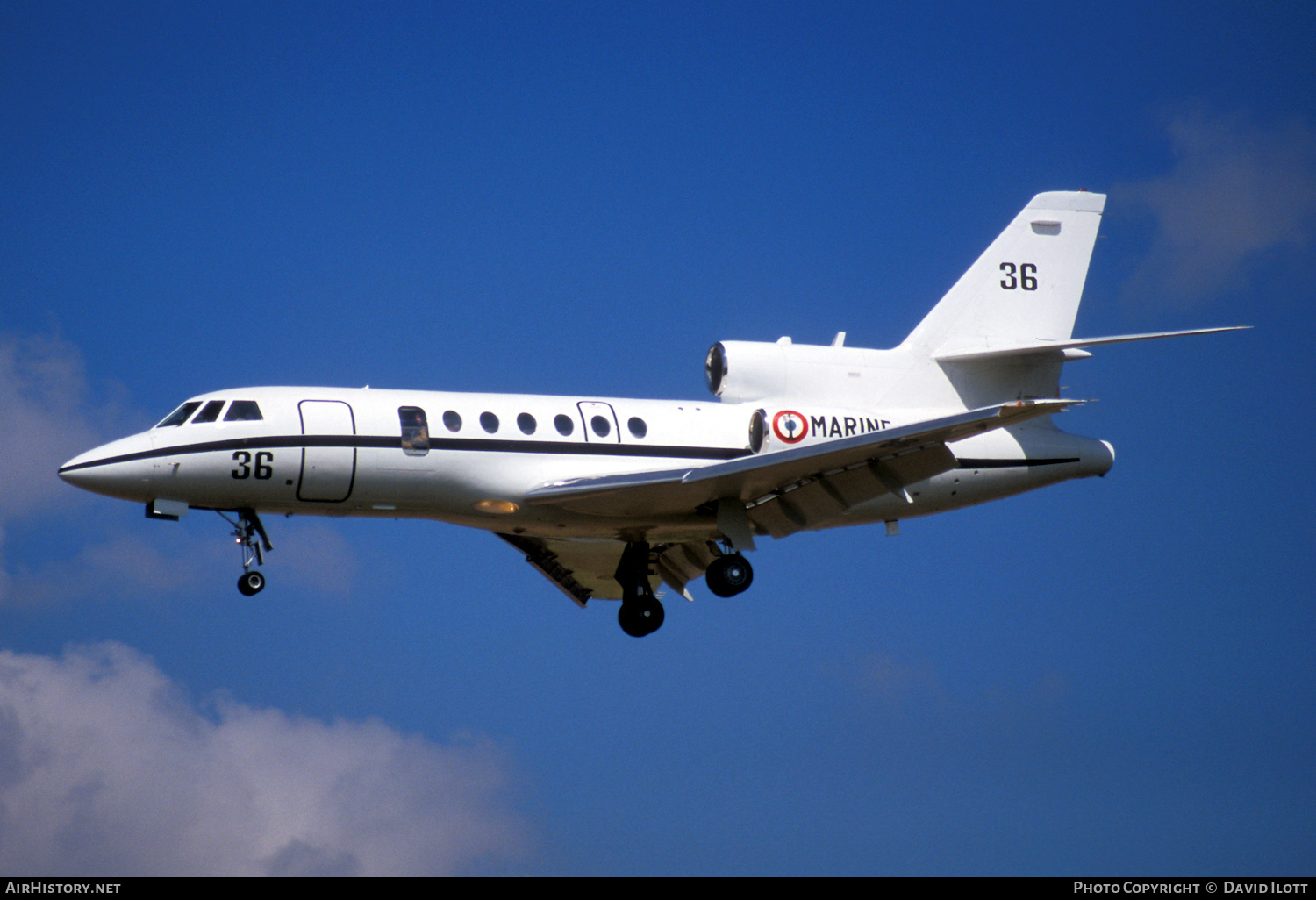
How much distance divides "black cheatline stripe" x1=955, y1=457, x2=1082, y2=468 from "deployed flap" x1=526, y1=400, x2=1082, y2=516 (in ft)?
7.44

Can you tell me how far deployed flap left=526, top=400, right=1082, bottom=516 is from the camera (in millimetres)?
23594

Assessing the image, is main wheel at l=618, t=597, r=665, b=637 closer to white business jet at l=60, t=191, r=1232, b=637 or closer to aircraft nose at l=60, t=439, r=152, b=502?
white business jet at l=60, t=191, r=1232, b=637

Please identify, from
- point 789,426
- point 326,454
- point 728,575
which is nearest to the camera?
point 326,454

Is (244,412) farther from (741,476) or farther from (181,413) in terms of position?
(741,476)

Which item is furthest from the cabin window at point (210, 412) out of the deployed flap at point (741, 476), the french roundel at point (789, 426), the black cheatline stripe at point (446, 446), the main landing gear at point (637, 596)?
the french roundel at point (789, 426)

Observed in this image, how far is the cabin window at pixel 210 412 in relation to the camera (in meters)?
23.9

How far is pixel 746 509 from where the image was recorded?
26.2 m

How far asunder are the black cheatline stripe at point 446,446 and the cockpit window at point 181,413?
0.54 meters

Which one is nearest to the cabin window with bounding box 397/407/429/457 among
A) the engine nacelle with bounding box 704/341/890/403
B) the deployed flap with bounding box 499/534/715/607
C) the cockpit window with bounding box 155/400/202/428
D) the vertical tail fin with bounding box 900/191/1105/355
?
the cockpit window with bounding box 155/400/202/428

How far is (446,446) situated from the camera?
2438cm

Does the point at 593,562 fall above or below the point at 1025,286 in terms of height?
below

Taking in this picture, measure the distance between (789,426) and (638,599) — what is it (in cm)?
412

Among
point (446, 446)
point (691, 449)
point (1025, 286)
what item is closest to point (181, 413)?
point (446, 446)
